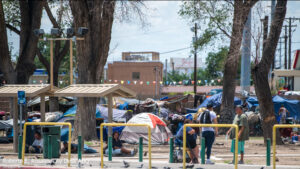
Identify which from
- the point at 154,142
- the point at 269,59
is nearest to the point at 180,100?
the point at 154,142

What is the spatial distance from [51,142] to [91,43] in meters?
7.69

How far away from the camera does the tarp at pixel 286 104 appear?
25438 mm

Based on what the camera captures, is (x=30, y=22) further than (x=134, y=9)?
Yes

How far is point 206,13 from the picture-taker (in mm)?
21406

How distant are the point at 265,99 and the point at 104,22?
26.4ft

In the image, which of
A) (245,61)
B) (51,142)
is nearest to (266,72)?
(51,142)

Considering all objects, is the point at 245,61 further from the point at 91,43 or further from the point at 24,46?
the point at 24,46

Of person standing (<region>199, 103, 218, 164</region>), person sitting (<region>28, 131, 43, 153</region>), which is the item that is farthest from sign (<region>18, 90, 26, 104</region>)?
person standing (<region>199, 103, 218, 164</region>)

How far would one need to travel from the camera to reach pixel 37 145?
1369cm

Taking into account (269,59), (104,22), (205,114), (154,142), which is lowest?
(154,142)

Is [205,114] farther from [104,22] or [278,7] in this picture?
[104,22]

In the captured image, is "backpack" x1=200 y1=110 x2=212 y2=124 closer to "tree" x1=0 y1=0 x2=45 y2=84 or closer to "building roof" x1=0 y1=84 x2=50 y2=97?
"building roof" x1=0 y1=84 x2=50 y2=97

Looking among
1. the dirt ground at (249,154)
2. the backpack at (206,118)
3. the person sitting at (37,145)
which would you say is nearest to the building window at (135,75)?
the dirt ground at (249,154)

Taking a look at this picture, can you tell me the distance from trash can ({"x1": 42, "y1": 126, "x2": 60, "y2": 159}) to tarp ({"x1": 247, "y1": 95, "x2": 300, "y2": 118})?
650 inches
